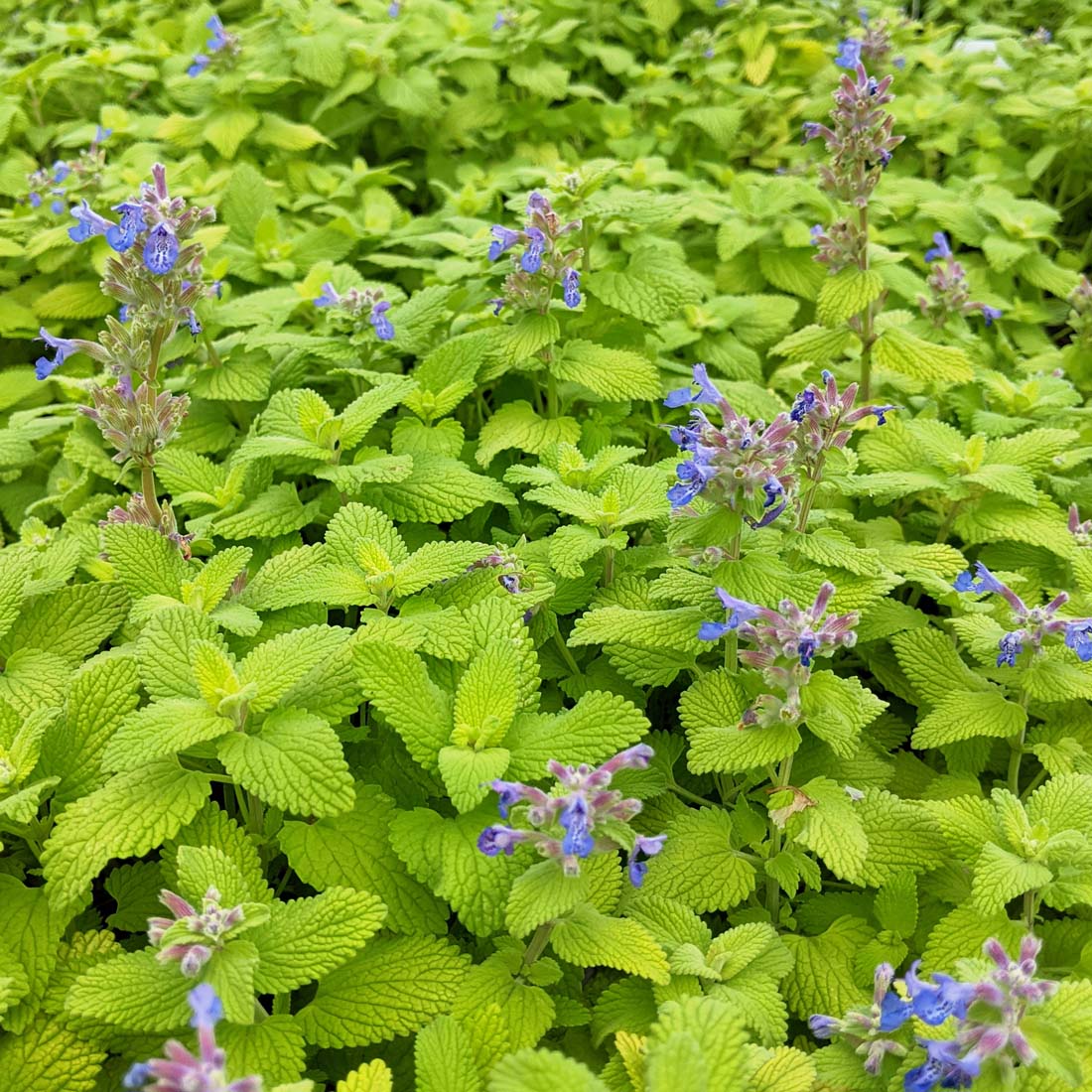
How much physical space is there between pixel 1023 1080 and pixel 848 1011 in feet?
0.97

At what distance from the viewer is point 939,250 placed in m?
3.99

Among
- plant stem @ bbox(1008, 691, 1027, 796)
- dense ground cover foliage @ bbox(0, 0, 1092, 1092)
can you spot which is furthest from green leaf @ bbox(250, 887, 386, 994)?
plant stem @ bbox(1008, 691, 1027, 796)

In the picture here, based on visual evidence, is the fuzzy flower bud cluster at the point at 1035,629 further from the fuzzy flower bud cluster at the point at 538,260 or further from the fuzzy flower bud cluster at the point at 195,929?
the fuzzy flower bud cluster at the point at 195,929

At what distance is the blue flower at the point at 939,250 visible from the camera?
365 cm

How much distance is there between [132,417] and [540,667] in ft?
3.75

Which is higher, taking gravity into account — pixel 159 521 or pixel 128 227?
pixel 128 227

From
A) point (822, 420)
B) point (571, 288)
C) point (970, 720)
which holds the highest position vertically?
point (571, 288)

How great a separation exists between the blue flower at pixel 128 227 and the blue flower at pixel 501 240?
1.06m

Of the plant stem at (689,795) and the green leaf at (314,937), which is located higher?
the green leaf at (314,937)

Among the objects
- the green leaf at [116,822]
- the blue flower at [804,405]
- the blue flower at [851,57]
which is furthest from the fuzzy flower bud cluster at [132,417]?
the blue flower at [851,57]

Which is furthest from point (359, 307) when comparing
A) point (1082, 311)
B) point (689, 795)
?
point (1082, 311)

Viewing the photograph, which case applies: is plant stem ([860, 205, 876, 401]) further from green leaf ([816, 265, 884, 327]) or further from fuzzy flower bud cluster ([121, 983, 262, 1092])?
fuzzy flower bud cluster ([121, 983, 262, 1092])

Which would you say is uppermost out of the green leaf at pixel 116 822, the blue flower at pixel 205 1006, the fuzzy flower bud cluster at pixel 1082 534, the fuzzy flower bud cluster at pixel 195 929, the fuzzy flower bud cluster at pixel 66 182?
the fuzzy flower bud cluster at pixel 66 182

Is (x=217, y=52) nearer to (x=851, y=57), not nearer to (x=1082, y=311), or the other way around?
(x=851, y=57)
